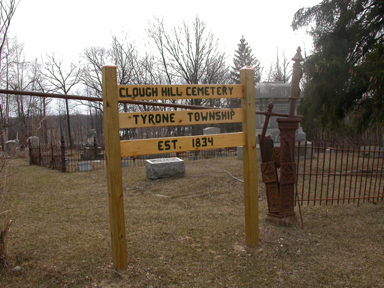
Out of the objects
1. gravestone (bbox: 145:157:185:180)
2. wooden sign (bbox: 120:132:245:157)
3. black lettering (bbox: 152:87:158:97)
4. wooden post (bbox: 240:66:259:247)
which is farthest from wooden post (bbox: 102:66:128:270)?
gravestone (bbox: 145:157:185:180)

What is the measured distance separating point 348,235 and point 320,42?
23.6ft

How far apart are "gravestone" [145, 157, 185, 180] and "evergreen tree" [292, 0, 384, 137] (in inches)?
184

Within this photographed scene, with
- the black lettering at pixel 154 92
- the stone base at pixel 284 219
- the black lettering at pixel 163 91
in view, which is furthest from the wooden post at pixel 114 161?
the stone base at pixel 284 219

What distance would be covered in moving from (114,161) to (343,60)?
8130mm

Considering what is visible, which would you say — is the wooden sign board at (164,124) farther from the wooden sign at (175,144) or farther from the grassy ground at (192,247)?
the grassy ground at (192,247)

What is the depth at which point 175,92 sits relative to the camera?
3.47 meters

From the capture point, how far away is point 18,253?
3568mm

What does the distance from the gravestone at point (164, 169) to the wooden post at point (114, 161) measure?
5962mm

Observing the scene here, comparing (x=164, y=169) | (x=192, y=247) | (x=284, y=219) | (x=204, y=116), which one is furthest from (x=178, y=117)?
(x=164, y=169)

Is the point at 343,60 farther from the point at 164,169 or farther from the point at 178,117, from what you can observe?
the point at 178,117

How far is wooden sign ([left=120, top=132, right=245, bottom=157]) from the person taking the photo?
3217mm

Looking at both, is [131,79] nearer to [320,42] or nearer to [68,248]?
[320,42]

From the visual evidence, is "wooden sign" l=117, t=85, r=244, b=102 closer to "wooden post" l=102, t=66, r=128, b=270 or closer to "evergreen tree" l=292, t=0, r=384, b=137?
"wooden post" l=102, t=66, r=128, b=270

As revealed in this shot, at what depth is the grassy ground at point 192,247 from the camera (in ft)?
10.3
